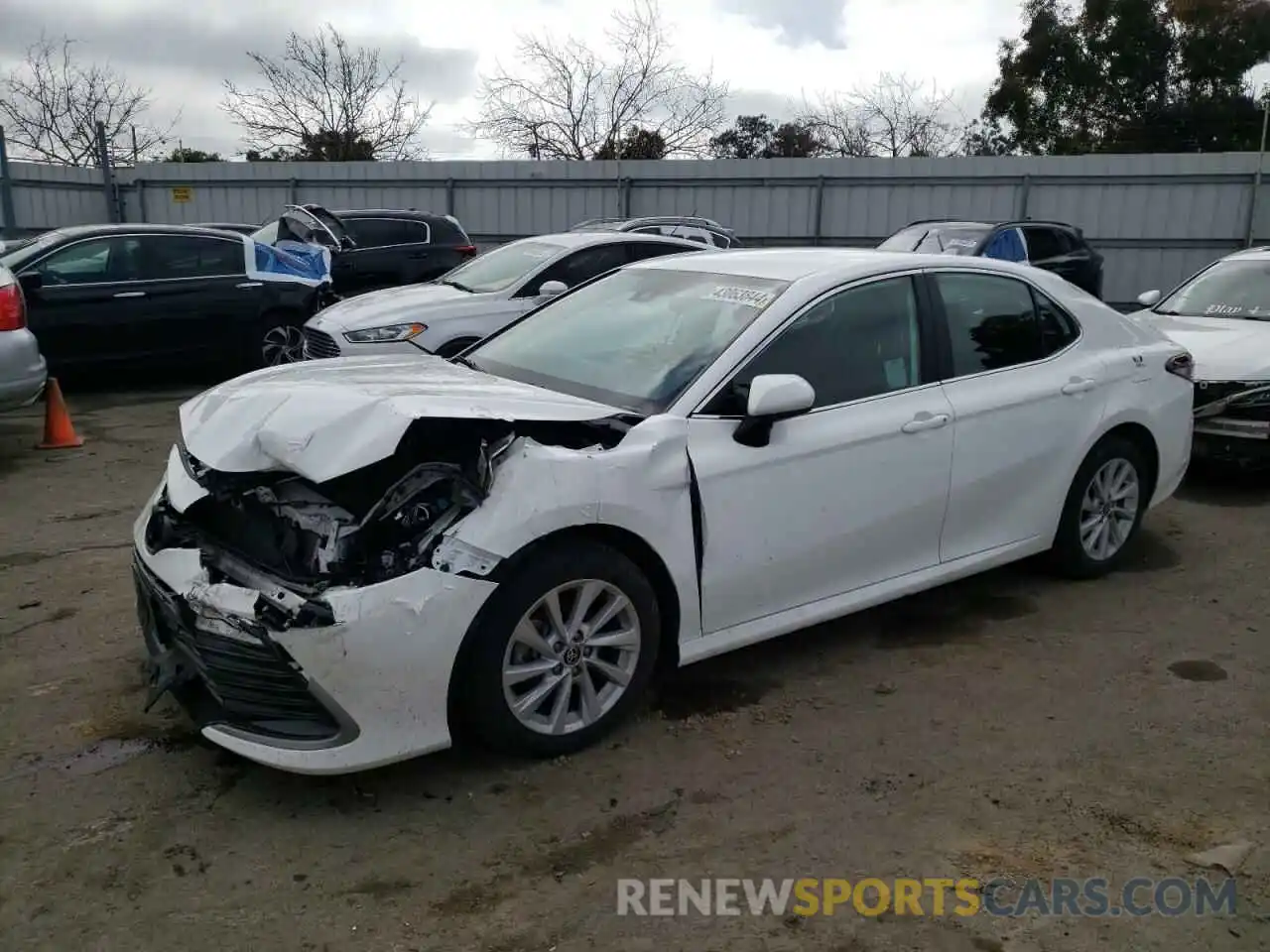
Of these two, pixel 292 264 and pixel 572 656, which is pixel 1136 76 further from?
pixel 572 656

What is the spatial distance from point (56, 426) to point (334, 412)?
580 cm

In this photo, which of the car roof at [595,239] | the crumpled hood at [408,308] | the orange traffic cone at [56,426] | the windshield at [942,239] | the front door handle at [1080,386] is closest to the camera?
the front door handle at [1080,386]

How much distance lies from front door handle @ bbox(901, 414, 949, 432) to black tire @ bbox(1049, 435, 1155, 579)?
1.07 m

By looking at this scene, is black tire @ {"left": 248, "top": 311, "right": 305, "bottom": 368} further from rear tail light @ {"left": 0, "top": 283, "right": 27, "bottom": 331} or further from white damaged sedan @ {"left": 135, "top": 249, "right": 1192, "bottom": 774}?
white damaged sedan @ {"left": 135, "top": 249, "right": 1192, "bottom": 774}

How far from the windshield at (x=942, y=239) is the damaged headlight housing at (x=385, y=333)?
628cm

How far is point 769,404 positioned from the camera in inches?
144

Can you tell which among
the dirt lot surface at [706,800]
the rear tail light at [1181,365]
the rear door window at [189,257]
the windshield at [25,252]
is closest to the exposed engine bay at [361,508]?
the dirt lot surface at [706,800]

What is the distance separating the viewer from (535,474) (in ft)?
10.8

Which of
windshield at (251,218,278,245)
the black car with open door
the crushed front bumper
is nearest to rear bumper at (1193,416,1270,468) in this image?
the crushed front bumper

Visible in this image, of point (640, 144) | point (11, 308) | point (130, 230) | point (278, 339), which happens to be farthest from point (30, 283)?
point (640, 144)

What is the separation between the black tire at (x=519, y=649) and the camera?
127 inches

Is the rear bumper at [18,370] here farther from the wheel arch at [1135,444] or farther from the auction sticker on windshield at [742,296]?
the wheel arch at [1135,444]

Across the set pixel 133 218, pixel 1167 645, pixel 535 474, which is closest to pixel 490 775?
pixel 535 474

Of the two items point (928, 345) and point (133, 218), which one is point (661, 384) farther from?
point (133, 218)
